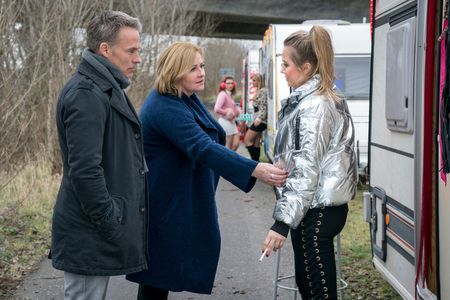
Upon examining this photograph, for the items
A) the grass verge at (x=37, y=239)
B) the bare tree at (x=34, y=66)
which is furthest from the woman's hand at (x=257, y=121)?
the bare tree at (x=34, y=66)

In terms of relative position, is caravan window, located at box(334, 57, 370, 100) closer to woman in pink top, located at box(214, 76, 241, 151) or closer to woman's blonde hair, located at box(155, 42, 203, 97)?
woman in pink top, located at box(214, 76, 241, 151)

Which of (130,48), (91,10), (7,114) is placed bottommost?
(7,114)

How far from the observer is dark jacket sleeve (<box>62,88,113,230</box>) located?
3113 mm

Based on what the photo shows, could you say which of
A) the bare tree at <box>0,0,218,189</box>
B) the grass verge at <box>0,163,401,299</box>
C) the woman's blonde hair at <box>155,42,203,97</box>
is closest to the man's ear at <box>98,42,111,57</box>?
the woman's blonde hair at <box>155,42,203,97</box>

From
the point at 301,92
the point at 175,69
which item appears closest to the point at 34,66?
the point at 175,69

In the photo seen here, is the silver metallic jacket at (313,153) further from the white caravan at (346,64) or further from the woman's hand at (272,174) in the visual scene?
the white caravan at (346,64)

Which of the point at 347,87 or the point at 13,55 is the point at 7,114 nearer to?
the point at 13,55

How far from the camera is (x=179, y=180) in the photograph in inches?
157

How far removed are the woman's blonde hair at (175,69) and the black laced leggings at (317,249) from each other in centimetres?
102

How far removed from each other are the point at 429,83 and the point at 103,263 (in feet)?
6.04

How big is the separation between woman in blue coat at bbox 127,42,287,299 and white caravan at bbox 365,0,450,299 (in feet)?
2.98

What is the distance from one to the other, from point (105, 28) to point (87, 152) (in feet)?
2.15

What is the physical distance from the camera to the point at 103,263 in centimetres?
329

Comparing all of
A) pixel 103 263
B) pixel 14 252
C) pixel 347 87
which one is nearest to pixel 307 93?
pixel 103 263
